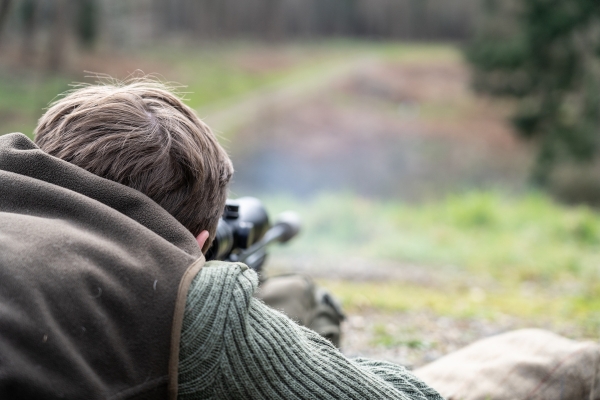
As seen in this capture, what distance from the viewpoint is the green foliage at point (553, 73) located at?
382 inches

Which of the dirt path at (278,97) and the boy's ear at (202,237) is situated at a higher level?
the boy's ear at (202,237)

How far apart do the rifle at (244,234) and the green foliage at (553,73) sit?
7.98m

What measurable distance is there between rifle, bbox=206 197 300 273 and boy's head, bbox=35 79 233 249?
0.54 meters

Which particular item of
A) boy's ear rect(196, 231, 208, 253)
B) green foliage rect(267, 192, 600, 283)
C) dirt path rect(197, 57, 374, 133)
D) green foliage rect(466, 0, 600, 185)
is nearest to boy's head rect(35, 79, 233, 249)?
boy's ear rect(196, 231, 208, 253)

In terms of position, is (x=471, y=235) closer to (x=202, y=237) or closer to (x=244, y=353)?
(x=202, y=237)

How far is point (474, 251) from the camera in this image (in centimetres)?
604

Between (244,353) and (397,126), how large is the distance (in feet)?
52.9

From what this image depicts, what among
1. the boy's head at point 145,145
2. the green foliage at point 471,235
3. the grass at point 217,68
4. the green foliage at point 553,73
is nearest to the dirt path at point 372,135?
the grass at point 217,68

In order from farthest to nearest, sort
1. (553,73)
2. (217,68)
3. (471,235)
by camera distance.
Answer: (217,68)
(553,73)
(471,235)

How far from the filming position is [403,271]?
211 inches

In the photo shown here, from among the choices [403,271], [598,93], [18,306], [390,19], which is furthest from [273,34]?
[18,306]

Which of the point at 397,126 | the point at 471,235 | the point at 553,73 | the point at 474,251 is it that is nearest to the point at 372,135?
the point at 397,126

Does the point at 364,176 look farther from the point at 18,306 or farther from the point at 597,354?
the point at 18,306

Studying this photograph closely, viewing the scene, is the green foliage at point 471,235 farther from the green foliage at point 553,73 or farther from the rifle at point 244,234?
the rifle at point 244,234
